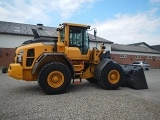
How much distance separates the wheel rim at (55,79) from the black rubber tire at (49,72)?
0.33ft

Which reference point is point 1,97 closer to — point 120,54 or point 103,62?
point 103,62

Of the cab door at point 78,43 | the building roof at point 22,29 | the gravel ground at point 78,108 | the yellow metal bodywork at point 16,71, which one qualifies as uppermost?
the building roof at point 22,29

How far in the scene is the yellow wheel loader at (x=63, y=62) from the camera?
7660mm

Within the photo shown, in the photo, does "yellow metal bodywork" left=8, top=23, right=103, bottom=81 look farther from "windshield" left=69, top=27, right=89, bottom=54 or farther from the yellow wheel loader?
"windshield" left=69, top=27, right=89, bottom=54

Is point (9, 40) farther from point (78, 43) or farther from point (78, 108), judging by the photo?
point (78, 108)

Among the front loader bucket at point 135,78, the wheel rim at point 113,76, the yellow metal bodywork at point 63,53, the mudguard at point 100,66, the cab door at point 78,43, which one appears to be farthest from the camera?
the front loader bucket at point 135,78

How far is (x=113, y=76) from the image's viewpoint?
29.6 ft

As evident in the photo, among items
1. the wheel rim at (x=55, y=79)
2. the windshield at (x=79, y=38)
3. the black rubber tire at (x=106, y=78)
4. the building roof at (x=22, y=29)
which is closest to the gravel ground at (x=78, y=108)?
the wheel rim at (x=55, y=79)

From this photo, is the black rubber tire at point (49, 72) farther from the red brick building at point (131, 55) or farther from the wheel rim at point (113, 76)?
the red brick building at point (131, 55)

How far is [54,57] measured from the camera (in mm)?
8109

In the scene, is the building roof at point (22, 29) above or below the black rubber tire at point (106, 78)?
above

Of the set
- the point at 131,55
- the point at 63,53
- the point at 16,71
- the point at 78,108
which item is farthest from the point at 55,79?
the point at 131,55

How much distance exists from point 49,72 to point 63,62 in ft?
3.20

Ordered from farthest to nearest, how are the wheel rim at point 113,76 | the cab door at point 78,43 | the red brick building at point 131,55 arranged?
the red brick building at point 131,55 < the wheel rim at point 113,76 < the cab door at point 78,43
